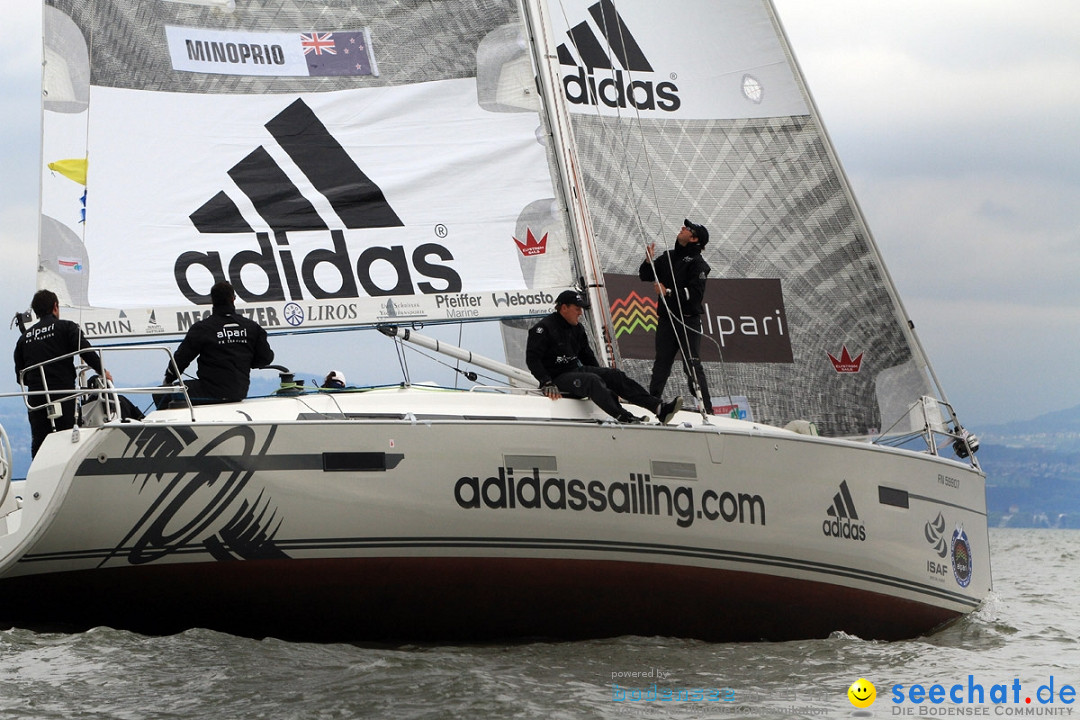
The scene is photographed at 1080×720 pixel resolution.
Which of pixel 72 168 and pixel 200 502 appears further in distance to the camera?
pixel 72 168

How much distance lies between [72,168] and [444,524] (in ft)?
12.2

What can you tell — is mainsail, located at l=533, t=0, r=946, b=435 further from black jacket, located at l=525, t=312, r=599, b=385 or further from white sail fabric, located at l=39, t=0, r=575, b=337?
black jacket, located at l=525, t=312, r=599, b=385

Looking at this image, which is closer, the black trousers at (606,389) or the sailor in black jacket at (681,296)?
the black trousers at (606,389)

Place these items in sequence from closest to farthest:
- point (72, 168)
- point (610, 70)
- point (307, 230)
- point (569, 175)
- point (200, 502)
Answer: point (200, 502), point (72, 168), point (307, 230), point (569, 175), point (610, 70)

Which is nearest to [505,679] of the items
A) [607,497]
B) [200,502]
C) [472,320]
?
[607,497]

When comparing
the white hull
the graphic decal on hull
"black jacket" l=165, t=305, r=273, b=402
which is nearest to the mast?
the white hull

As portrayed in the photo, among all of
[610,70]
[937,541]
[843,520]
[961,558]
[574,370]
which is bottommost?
[961,558]

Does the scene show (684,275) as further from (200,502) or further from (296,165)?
(200,502)

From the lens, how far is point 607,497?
6938 mm

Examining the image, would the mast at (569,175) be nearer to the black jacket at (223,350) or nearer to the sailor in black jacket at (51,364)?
the black jacket at (223,350)

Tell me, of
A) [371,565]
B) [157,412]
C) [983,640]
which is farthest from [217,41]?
[983,640]

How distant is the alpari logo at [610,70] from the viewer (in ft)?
34.7

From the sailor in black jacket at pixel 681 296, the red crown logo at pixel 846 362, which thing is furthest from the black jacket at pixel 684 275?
the red crown logo at pixel 846 362

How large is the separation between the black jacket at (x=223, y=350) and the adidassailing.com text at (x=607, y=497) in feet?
5.43
